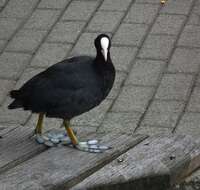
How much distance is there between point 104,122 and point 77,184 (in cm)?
170

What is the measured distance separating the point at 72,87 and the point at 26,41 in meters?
2.68

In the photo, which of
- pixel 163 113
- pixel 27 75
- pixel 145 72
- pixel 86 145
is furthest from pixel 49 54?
pixel 86 145

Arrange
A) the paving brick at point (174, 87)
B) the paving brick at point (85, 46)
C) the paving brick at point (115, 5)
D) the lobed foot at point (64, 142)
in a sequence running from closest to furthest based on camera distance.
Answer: the lobed foot at point (64, 142), the paving brick at point (174, 87), the paving brick at point (85, 46), the paving brick at point (115, 5)

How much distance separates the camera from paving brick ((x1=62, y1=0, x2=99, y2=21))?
7.17m

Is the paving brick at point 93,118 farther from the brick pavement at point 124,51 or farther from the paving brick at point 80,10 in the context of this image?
the paving brick at point 80,10

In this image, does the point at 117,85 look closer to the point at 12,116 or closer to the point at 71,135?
the point at 12,116

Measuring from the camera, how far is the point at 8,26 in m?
7.07

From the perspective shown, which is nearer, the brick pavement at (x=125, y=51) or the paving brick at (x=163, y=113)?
the paving brick at (x=163, y=113)

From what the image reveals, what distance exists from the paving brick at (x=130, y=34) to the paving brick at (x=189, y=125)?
1348 mm

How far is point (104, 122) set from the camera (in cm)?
541

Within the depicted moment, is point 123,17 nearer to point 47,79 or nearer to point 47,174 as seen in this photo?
point 47,79

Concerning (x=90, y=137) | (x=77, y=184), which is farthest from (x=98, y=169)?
(x=90, y=137)

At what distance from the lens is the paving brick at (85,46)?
644 centimetres

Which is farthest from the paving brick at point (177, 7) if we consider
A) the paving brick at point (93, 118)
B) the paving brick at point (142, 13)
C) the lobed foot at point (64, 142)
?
the lobed foot at point (64, 142)
